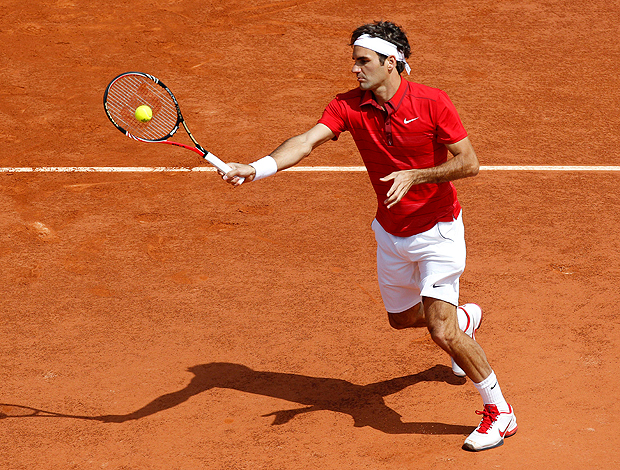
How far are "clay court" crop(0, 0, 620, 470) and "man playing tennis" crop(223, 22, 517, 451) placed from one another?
24.9 inches

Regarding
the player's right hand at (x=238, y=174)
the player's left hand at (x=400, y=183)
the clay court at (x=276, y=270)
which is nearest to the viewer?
the player's left hand at (x=400, y=183)

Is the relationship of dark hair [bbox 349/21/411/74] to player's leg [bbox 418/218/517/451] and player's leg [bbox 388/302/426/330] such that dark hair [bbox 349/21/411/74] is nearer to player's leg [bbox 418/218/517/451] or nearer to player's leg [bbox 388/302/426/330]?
player's leg [bbox 418/218/517/451]

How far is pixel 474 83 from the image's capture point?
11445 mm

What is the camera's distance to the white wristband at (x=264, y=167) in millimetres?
5262

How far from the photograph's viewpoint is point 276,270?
758 cm

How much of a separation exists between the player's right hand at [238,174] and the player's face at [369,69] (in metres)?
0.92

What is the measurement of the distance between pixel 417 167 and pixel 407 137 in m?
0.22

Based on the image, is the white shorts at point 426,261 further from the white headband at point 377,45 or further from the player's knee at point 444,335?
the white headband at point 377,45

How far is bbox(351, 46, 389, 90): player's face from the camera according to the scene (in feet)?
17.3

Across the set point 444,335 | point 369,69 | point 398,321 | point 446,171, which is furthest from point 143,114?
point 444,335

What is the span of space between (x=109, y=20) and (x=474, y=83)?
20.1ft

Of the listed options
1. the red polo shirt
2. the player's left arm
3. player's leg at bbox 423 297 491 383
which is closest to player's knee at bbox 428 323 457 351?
player's leg at bbox 423 297 491 383

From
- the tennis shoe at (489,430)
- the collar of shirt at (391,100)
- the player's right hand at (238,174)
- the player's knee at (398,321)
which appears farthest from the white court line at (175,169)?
the tennis shoe at (489,430)

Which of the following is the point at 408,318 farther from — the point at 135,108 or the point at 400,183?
the point at 135,108
